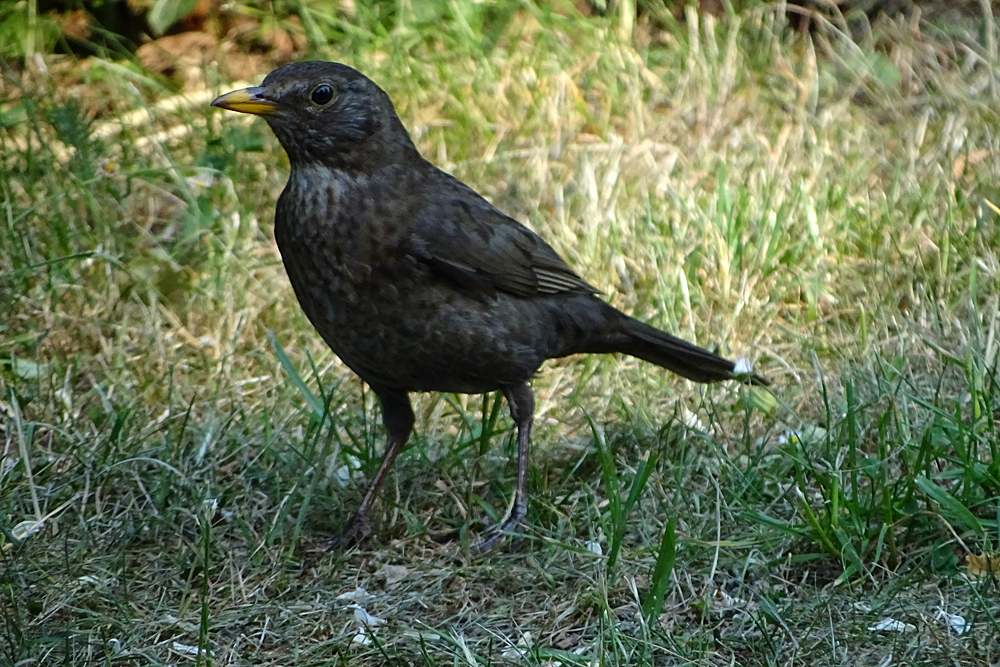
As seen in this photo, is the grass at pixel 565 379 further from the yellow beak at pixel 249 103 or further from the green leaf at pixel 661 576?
the yellow beak at pixel 249 103

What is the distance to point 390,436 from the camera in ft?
12.7

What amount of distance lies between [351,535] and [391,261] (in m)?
0.84

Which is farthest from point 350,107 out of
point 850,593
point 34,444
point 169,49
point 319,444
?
point 169,49

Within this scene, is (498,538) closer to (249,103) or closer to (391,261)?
(391,261)

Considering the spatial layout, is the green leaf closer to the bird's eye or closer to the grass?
the grass

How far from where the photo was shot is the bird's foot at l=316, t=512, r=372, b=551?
3.62 m

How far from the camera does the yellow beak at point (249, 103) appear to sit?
11.5 ft

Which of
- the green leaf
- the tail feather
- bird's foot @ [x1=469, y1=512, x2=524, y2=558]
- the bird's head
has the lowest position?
bird's foot @ [x1=469, y1=512, x2=524, y2=558]

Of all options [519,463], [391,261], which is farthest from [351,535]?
[391,261]

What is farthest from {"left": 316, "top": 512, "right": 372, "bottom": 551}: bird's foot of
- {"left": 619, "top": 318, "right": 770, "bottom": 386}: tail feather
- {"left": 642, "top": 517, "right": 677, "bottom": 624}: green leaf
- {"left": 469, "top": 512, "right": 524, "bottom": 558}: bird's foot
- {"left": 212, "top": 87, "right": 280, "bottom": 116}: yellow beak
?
{"left": 212, "top": 87, "right": 280, "bottom": 116}: yellow beak

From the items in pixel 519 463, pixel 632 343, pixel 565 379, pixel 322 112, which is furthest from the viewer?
pixel 565 379

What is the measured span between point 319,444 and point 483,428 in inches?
24.8

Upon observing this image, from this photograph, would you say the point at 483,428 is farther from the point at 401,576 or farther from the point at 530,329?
the point at 401,576

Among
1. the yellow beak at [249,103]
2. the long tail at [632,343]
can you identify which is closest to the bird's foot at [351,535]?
the long tail at [632,343]
